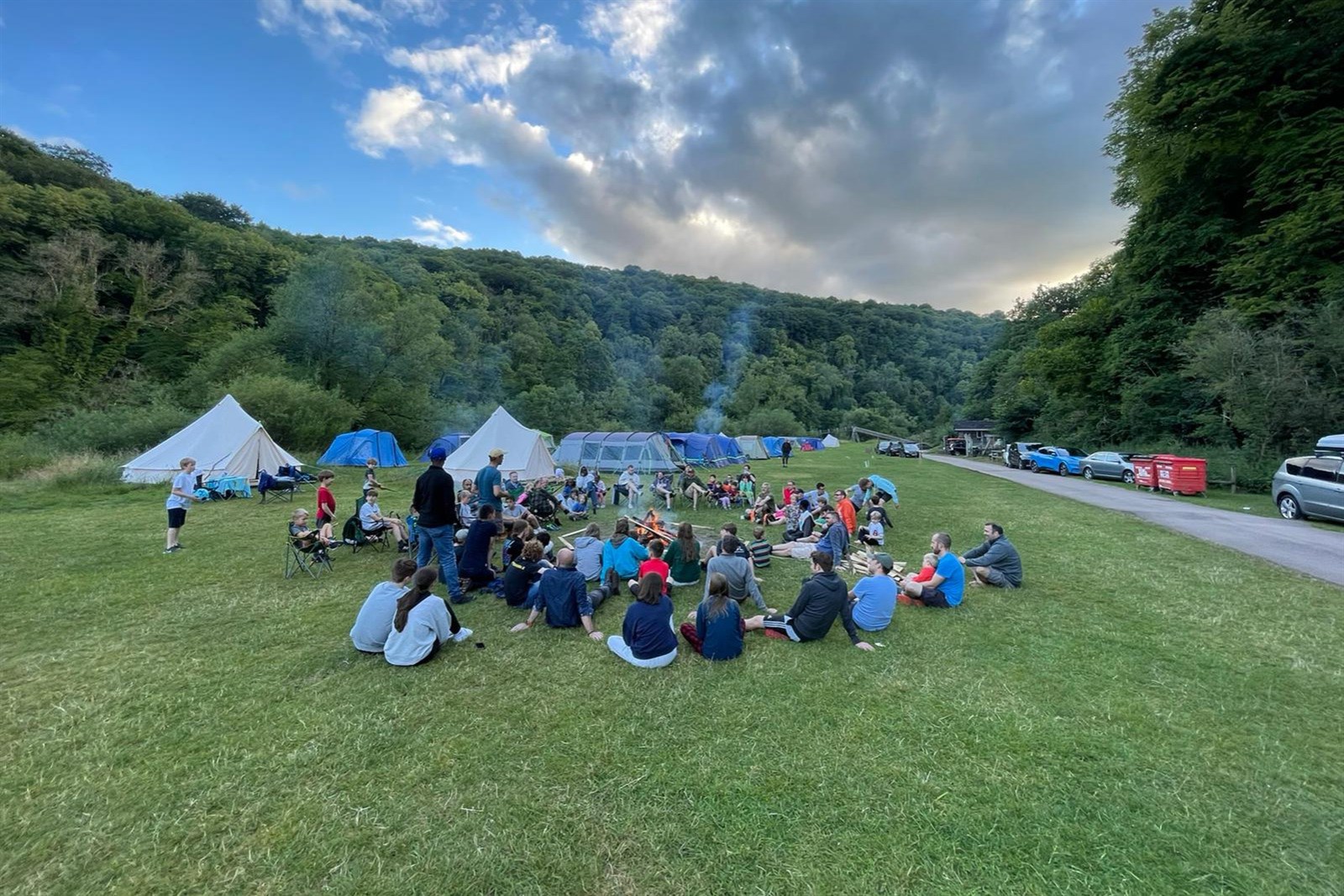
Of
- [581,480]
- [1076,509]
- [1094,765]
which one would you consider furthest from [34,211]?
[1076,509]

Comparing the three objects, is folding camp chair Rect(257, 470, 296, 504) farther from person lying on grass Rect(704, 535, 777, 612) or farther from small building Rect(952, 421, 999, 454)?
small building Rect(952, 421, 999, 454)

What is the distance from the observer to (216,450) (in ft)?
51.8

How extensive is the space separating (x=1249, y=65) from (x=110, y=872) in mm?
33899

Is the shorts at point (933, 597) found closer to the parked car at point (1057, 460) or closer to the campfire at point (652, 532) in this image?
the campfire at point (652, 532)

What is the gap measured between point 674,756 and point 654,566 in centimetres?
285

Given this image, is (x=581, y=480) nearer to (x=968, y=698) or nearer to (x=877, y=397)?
(x=968, y=698)

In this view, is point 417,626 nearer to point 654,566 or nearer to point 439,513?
point 439,513

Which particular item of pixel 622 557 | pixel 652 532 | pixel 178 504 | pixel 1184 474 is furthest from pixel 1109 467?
pixel 178 504

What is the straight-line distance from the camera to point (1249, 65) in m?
18.9

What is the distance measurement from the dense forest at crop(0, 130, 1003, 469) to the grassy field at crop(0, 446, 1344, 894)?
21.4 meters

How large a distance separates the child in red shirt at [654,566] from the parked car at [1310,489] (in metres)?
15.0

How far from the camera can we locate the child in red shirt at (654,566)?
20.0ft

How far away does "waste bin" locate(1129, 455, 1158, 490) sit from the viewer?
18000mm

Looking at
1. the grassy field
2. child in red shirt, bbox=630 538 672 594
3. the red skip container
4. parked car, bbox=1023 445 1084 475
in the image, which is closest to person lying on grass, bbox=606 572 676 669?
the grassy field
